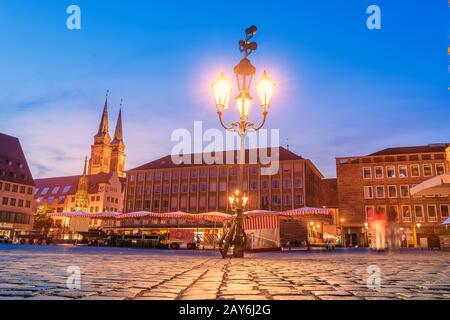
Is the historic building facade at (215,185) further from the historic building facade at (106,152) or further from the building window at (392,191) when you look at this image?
the historic building facade at (106,152)

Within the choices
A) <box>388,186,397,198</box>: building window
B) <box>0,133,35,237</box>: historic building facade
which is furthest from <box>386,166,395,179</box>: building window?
<box>0,133,35,237</box>: historic building facade

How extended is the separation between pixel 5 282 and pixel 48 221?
73.4m

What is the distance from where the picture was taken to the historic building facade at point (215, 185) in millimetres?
60156

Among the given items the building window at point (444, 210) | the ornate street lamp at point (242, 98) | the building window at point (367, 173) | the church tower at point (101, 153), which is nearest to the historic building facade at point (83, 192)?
the church tower at point (101, 153)

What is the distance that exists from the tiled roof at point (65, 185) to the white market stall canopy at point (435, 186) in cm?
8671

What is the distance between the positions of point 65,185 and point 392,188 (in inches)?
3079

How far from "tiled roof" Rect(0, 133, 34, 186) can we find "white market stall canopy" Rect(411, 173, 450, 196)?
215 ft

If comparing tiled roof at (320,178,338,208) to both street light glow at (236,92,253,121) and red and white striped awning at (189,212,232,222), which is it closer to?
red and white striped awning at (189,212,232,222)

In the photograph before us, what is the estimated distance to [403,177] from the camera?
52531 millimetres

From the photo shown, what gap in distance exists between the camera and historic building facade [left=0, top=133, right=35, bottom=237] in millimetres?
61094
